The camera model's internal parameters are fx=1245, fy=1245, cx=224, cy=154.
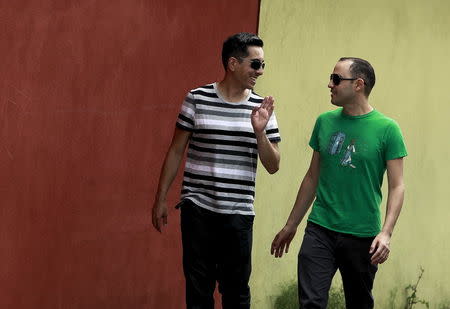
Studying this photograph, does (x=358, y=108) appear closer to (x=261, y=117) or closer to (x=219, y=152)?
(x=261, y=117)

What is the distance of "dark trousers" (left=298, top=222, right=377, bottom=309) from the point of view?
6852mm

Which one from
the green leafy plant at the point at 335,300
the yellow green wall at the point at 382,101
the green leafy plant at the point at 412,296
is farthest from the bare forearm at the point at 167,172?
the green leafy plant at the point at 412,296

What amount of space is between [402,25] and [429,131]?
0.95 meters

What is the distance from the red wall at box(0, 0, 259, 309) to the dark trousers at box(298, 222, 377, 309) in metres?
1.18

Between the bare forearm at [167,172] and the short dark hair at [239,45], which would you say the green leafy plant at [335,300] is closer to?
the bare forearm at [167,172]

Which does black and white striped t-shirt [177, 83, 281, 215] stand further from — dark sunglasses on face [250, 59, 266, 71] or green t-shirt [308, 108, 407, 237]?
green t-shirt [308, 108, 407, 237]

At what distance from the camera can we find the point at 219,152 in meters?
6.73

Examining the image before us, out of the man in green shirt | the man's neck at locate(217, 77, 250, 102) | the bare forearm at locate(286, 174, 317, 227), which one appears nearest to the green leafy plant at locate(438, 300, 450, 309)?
the man in green shirt

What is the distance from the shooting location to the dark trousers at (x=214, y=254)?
22.3ft

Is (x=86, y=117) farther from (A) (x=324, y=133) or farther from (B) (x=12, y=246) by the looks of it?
(A) (x=324, y=133)

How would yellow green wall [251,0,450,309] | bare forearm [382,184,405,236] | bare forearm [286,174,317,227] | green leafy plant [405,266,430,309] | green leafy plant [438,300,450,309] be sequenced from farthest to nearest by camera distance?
green leafy plant [438,300,450,309] → green leafy plant [405,266,430,309] → yellow green wall [251,0,450,309] → bare forearm [286,174,317,227] → bare forearm [382,184,405,236]

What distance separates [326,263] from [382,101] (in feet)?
9.71

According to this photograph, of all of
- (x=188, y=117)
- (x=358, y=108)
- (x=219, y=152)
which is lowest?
(x=219, y=152)

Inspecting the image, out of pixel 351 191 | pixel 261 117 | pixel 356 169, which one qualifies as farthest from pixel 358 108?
pixel 261 117
